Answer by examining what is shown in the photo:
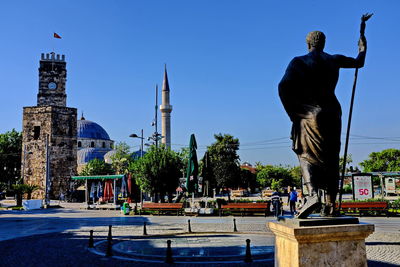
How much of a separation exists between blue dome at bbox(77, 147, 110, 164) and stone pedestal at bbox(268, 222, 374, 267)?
72.5 metres

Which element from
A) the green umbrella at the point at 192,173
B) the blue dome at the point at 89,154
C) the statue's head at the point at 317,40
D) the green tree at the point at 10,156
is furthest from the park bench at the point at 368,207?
the blue dome at the point at 89,154

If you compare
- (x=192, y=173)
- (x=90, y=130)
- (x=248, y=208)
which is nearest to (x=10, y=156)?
(x=90, y=130)

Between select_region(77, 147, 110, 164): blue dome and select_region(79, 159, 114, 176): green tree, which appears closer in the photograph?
select_region(79, 159, 114, 176): green tree

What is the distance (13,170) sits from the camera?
2454 inches

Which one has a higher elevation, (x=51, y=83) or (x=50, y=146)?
(x=51, y=83)

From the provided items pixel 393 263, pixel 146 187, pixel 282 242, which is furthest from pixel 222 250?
pixel 146 187

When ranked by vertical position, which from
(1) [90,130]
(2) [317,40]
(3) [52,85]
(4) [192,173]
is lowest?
(4) [192,173]

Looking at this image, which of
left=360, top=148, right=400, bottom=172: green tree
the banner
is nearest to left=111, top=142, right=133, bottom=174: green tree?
the banner

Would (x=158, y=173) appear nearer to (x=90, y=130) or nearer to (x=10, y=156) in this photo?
(x=10, y=156)

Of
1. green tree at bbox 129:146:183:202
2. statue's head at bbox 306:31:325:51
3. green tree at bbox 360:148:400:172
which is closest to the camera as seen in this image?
statue's head at bbox 306:31:325:51

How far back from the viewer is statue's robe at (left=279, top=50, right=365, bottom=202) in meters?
3.97

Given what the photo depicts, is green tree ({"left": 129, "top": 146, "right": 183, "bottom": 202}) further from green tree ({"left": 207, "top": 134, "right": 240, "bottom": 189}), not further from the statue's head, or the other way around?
the statue's head

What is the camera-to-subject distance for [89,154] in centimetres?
7456

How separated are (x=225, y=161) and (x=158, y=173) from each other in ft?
70.0
